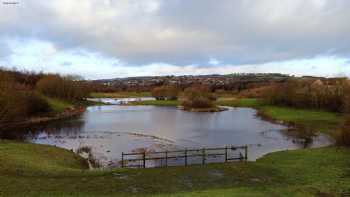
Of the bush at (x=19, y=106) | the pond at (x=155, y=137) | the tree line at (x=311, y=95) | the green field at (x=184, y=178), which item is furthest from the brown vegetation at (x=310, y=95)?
the bush at (x=19, y=106)

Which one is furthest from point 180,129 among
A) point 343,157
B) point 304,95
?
point 304,95

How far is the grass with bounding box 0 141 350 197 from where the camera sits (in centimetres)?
1523

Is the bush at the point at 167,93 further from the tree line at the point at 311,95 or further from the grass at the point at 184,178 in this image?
the grass at the point at 184,178

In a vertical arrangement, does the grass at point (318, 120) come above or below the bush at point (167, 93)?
below

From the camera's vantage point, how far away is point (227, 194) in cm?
1456

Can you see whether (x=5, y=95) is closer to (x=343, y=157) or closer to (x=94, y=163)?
(x=94, y=163)

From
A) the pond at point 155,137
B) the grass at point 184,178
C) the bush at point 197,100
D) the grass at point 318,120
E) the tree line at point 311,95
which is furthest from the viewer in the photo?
the bush at point 197,100

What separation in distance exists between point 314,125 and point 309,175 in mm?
30707

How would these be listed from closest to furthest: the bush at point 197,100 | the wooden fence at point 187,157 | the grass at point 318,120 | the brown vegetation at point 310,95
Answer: the wooden fence at point 187,157 < the grass at point 318,120 < the brown vegetation at point 310,95 < the bush at point 197,100

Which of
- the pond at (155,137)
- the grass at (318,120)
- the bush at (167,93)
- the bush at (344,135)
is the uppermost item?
the bush at (167,93)

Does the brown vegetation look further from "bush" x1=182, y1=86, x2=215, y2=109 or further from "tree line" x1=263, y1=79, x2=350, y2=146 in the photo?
"bush" x1=182, y1=86, x2=215, y2=109

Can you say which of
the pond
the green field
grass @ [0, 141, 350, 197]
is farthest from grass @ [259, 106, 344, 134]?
grass @ [0, 141, 350, 197]

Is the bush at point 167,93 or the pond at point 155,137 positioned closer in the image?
the pond at point 155,137

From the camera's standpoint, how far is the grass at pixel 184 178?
15234 mm
